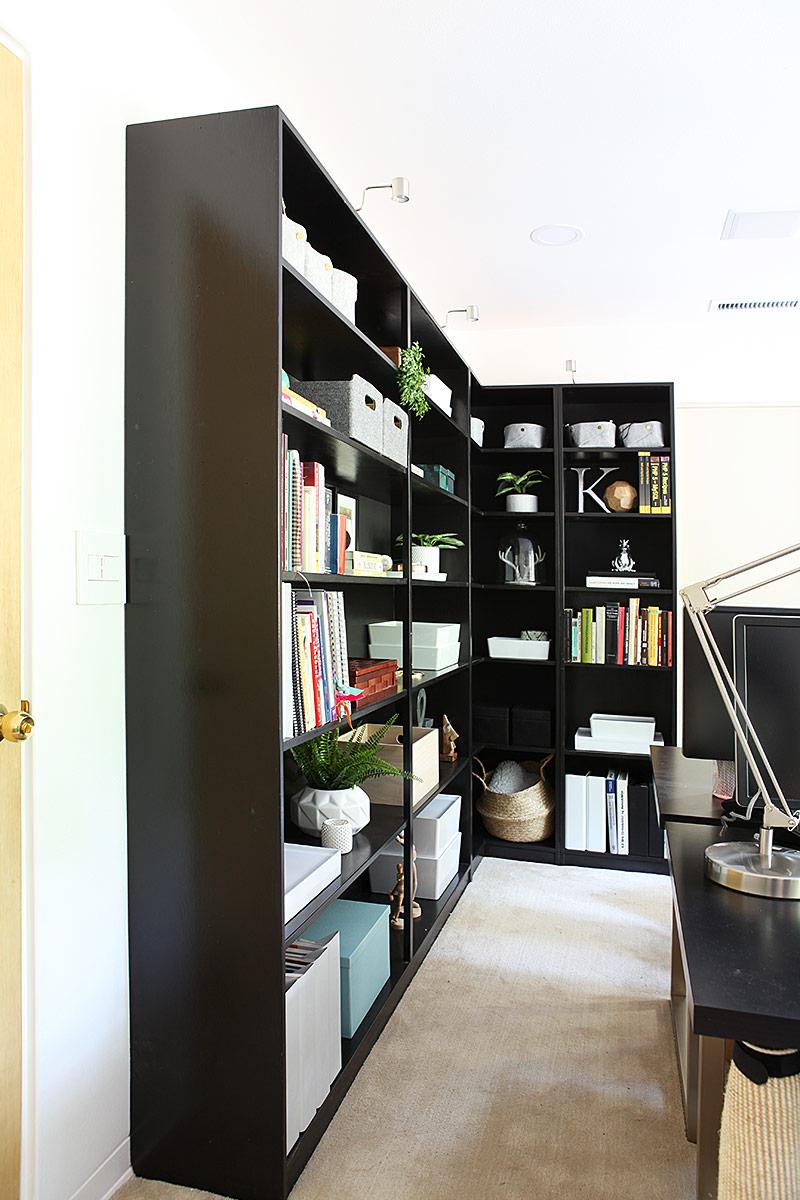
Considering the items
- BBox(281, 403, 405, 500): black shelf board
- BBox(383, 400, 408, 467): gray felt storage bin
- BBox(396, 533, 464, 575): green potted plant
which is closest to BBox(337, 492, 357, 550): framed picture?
BBox(281, 403, 405, 500): black shelf board

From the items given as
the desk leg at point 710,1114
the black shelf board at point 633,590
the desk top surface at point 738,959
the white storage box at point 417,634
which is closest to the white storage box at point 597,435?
the black shelf board at point 633,590

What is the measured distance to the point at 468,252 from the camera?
3.54 metres

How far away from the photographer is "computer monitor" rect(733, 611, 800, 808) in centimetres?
174

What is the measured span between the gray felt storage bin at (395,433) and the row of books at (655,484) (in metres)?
1.73

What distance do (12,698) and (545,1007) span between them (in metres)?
1.90

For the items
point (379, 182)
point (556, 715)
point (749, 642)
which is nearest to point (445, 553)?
point (556, 715)

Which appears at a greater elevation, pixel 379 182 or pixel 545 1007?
pixel 379 182

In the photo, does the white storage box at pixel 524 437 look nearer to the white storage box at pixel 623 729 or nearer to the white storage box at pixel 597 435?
the white storage box at pixel 597 435

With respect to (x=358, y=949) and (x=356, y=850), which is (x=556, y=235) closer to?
(x=356, y=850)

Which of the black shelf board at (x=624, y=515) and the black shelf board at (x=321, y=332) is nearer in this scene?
the black shelf board at (x=321, y=332)

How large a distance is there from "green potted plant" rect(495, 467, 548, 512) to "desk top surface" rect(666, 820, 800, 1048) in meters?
2.70

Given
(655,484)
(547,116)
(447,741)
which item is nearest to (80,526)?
(547,116)

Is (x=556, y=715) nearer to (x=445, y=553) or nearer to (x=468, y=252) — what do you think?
(x=445, y=553)

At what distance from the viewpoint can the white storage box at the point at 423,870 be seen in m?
2.97
